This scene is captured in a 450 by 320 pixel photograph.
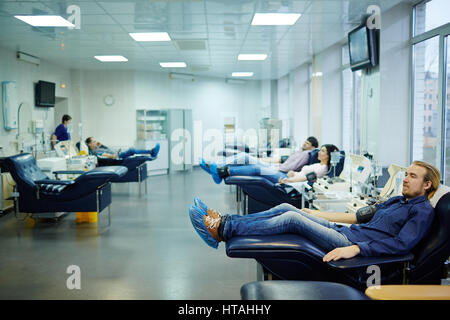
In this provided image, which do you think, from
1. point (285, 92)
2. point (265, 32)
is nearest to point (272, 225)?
point (265, 32)

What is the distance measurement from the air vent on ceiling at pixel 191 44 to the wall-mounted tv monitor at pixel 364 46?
8.63ft

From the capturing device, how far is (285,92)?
13.0 meters

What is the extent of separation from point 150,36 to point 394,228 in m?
5.41

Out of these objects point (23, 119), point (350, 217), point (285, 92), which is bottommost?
point (350, 217)

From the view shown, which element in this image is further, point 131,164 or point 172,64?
point 172,64

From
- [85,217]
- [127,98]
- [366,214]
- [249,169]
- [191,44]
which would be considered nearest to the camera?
[366,214]

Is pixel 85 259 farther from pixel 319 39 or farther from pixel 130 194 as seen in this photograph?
pixel 319 39

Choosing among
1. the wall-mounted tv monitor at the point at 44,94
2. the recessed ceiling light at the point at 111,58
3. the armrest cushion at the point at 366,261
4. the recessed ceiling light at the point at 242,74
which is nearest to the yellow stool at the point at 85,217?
the armrest cushion at the point at 366,261

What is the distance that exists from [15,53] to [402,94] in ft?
22.6

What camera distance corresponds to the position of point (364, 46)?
580 centimetres

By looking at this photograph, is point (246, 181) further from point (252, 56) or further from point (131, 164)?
point (252, 56)

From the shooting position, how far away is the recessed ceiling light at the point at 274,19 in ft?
17.9

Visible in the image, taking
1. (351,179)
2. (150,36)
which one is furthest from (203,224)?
(150,36)

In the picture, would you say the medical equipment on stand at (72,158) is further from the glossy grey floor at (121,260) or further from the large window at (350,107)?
the large window at (350,107)
